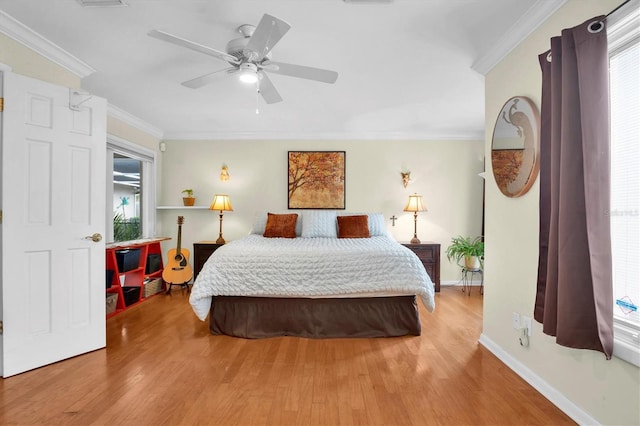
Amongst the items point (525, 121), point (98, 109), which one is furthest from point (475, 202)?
point (98, 109)

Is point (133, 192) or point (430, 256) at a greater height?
point (133, 192)

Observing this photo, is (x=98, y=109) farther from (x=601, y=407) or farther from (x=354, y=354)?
(x=601, y=407)

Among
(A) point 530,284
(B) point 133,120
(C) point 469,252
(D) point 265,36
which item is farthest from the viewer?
(C) point 469,252

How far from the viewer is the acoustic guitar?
429 cm

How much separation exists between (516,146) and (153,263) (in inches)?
171

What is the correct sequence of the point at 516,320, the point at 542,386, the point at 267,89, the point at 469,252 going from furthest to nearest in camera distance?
the point at 469,252 → the point at 267,89 → the point at 516,320 → the point at 542,386

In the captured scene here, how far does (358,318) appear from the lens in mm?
2830

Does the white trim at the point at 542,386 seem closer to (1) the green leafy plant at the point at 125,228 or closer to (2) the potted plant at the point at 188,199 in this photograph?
(2) the potted plant at the point at 188,199

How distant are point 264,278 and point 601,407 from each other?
2.24 metres

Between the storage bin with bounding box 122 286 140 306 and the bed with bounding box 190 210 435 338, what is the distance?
1527 mm

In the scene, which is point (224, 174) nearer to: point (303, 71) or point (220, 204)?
point (220, 204)

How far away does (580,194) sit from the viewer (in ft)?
5.05

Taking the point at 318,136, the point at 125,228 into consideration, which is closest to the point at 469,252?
the point at 318,136

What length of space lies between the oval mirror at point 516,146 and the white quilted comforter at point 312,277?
1012 millimetres
